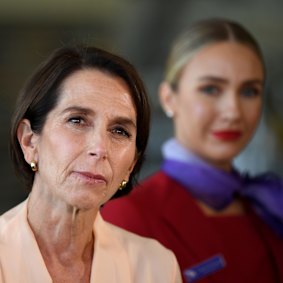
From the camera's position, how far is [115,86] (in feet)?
3.84

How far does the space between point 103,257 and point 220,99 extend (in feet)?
2.30

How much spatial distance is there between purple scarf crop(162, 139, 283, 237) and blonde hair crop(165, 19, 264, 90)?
0.21m

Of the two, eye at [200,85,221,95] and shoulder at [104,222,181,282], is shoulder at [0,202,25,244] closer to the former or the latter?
shoulder at [104,222,181,282]

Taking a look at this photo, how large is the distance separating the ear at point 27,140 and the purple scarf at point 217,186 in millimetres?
689

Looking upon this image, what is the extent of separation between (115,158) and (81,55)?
0.20 m

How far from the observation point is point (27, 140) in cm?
118

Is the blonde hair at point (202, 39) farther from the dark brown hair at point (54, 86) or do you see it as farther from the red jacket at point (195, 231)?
the dark brown hair at point (54, 86)

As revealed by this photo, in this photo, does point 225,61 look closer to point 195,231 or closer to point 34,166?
point 195,231

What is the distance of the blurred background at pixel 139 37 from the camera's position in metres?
2.64

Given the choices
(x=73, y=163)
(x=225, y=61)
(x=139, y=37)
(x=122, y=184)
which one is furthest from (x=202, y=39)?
(x=139, y=37)

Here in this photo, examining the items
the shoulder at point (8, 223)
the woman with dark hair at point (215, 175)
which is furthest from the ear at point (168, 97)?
the shoulder at point (8, 223)

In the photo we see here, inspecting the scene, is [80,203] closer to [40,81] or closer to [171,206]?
[40,81]

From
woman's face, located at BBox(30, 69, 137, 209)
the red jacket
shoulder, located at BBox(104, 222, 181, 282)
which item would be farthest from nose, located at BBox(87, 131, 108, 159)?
the red jacket

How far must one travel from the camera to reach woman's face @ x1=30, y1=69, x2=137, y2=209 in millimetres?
1110
